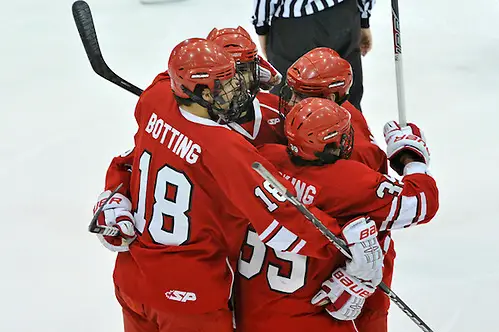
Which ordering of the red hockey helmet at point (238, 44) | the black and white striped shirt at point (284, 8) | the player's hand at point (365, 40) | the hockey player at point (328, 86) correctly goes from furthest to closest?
1. the player's hand at point (365, 40)
2. the black and white striped shirt at point (284, 8)
3. the red hockey helmet at point (238, 44)
4. the hockey player at point (328, 86)

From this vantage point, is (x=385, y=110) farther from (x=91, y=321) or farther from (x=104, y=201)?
(x=104, y=201)

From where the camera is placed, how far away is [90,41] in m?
1.99

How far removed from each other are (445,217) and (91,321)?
1.32 meters

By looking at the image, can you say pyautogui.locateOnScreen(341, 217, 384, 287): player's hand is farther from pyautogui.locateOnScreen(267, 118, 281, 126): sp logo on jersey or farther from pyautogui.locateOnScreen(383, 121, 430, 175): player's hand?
pyautogui.locateOnScreen(267, 118, 281, 126): sp logo on jersey

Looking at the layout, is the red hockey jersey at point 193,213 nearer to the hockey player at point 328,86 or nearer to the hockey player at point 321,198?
the hockey player at point 321,198

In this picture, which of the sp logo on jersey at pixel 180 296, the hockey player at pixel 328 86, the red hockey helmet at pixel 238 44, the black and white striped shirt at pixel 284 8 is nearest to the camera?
the sp logo on jersey at pixel 180 296

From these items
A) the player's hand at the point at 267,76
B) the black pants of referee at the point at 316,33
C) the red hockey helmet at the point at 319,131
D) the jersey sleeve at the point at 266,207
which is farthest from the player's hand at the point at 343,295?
the black pants of referee at the point at 316,33

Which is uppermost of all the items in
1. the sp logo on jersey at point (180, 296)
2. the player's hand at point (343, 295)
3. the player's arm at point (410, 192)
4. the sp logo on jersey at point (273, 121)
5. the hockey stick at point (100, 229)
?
the sp logo on jersey at point (273, 121)

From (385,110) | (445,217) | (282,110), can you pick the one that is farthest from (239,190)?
(385,110)

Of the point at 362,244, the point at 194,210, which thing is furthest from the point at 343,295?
the point at 194,210

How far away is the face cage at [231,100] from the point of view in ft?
4.98

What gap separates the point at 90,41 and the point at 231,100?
2.03 feet

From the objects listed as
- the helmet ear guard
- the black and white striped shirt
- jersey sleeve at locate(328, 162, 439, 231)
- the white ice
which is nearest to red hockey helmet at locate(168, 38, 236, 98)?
the helmet ear guard

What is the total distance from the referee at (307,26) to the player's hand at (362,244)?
106 cm
